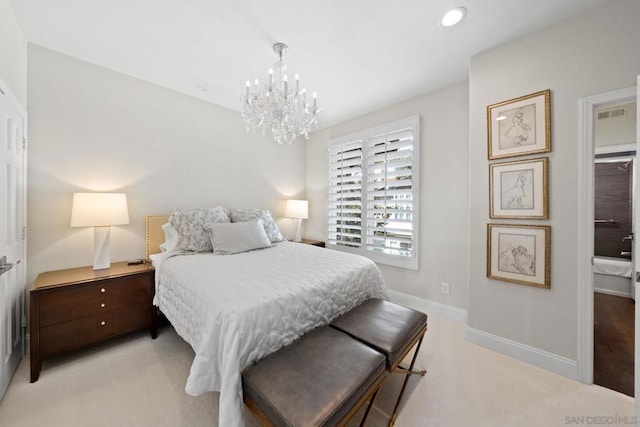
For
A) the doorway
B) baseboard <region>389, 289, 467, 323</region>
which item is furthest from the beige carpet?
the doorway

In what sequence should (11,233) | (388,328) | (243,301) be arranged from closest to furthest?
(243,301) → (388,328) → (11,233)

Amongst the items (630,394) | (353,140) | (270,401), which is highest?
(353,140)

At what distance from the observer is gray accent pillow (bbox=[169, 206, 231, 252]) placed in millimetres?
2482

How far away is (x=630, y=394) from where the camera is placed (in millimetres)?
1644

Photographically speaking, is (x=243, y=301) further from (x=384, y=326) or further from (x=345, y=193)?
(x=345, y=193)

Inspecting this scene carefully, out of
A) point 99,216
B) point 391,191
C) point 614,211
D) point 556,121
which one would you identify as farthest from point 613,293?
point 99,216

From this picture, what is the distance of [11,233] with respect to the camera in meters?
1.74

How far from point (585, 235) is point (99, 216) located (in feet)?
12.8

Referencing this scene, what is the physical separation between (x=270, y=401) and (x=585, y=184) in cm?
249

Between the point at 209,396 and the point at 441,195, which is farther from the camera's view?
the point at 441,195

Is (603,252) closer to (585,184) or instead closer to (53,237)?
(585,184)

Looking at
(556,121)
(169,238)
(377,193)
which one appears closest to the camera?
(556,121)

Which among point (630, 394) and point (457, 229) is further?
point (457, 229)

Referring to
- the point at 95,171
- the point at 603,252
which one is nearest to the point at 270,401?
the point at 95,171
